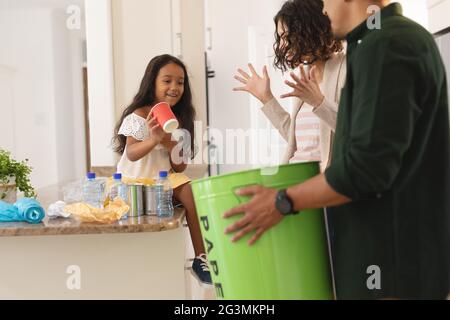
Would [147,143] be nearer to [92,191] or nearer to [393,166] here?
[92,191]

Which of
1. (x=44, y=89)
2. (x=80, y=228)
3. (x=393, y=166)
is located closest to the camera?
(x=393, y=166)

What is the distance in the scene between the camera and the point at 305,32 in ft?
4.83

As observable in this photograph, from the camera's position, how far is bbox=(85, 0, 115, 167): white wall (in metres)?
1.80

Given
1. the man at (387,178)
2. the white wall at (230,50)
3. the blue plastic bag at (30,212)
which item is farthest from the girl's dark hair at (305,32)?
the blue plastic bag at (30,212)

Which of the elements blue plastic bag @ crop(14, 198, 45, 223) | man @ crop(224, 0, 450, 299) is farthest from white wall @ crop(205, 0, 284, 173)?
man @ crop(224, 0, 450, 299)

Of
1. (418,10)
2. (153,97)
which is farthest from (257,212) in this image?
(418,10)

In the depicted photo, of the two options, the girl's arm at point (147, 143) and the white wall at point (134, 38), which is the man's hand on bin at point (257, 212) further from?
the white wall at point (134, 38)

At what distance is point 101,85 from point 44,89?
807mm

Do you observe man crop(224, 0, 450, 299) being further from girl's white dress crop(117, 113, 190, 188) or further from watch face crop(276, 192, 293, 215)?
girl's white dress crop(117, 113, 190, 188)

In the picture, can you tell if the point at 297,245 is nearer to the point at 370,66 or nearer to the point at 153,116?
the point at 370,66

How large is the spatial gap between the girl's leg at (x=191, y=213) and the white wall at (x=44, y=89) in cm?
56

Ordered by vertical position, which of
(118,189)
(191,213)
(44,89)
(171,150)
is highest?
(44,89)
